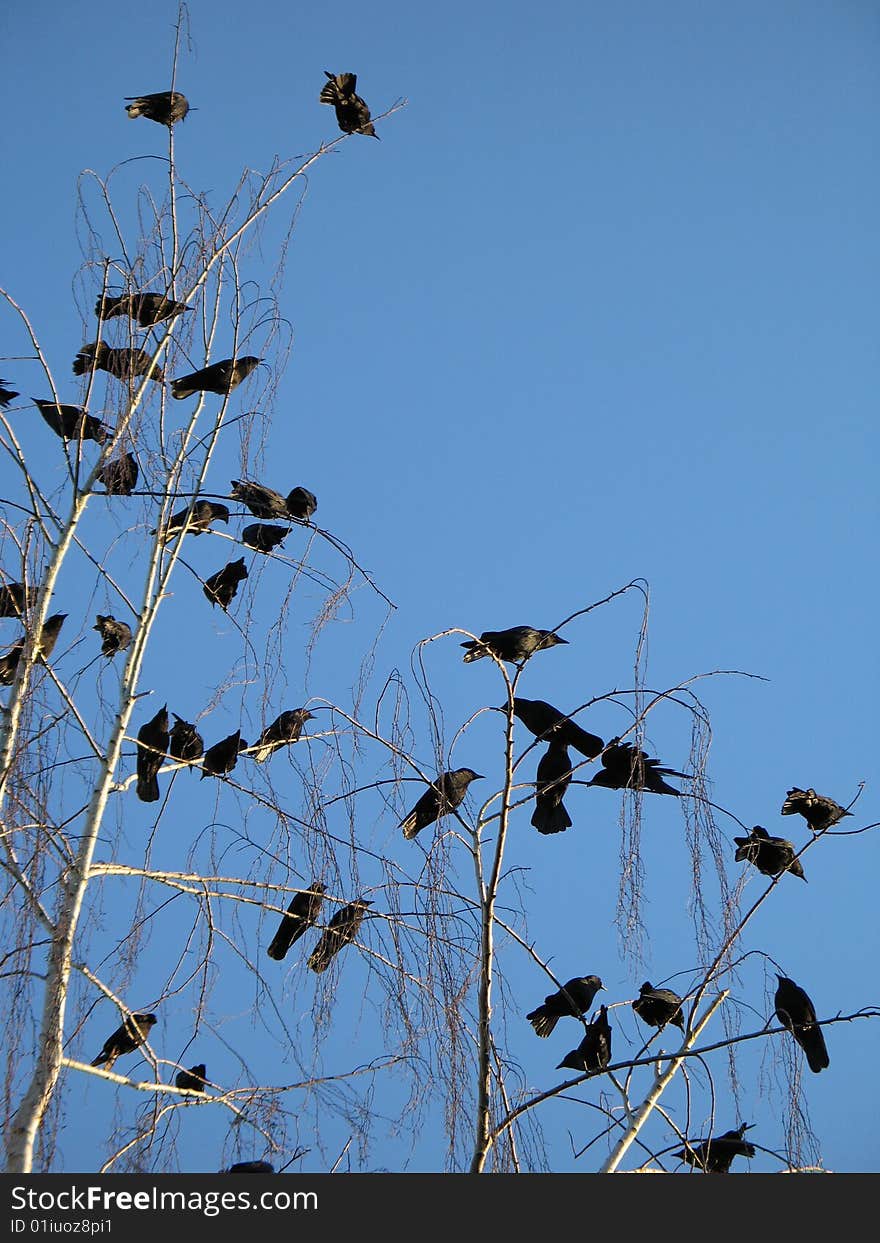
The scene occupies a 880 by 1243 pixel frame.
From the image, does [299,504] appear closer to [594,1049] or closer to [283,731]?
A: [283,731]

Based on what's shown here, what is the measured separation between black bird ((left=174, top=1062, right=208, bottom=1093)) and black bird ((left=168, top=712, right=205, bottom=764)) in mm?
517

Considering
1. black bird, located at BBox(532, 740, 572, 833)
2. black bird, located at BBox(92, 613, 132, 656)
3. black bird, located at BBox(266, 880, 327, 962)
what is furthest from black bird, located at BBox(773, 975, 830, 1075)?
black bird, located at BBox(92, 613, 132, 656)

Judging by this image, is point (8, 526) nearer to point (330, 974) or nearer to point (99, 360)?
point (99, 360)

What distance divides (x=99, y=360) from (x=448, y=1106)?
1.39 m

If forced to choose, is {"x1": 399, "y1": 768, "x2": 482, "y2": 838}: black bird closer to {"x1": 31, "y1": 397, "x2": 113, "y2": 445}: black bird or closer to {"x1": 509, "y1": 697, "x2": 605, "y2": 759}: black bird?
{"x1": 509, "y1": 697, "x2": 605, "y2": 759}: black bird


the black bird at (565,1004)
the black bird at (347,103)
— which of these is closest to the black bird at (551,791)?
the black bird at (565,1004)

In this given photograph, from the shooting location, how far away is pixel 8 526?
2.58 meters

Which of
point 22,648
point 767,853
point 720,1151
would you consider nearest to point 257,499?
point 22,648

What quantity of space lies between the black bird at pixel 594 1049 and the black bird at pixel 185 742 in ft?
2.60

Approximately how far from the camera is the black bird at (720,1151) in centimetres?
253

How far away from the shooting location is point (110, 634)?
2742mm

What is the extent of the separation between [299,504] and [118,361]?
0.40 m

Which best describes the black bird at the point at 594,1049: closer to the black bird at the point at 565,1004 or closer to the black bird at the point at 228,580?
the black bird at the point at 565,1004
